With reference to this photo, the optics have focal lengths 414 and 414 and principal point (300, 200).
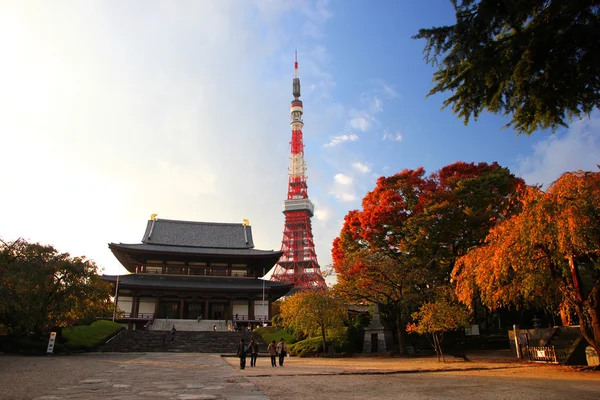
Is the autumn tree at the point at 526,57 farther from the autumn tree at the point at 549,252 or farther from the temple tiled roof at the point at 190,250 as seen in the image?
the temple tiled roof at the point at 190,250

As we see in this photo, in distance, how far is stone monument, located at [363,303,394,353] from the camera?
26.3 meters

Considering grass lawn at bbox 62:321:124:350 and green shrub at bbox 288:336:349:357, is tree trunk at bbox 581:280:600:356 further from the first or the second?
grass lawn at bbox 62:321:124:350

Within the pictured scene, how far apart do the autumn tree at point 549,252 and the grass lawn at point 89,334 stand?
2421 centimetres

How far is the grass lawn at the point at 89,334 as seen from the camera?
27.0 m

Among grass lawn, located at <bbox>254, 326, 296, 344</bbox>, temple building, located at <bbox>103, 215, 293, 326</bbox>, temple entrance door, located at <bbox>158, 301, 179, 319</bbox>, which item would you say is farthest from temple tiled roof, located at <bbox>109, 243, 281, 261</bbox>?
grass lawn, located at <bbox>254, 326, 296, 344</bbox>

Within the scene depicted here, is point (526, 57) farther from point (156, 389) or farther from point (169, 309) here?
point (169, 309)

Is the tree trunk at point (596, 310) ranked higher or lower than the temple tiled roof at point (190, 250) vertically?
lower

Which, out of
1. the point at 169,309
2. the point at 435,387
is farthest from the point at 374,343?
the point at 169,309

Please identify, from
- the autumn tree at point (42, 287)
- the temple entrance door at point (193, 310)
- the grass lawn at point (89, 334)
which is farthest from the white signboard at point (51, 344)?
the temple entrance door at point (193, 310)

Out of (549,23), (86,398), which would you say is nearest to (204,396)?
(86,398)

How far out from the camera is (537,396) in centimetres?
830

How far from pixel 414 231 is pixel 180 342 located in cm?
2004

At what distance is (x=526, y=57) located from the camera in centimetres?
664

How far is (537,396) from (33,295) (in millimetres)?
23787
